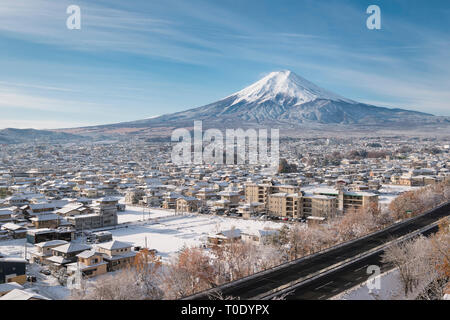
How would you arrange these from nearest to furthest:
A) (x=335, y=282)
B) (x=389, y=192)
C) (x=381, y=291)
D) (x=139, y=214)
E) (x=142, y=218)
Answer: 1. (x=381, y=291)
2. (x=335, y=282)
3. (x=142, y=218)
4. (x=139, y=214)
5. (x=389, y=192)

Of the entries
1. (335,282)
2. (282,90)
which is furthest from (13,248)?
(282,90)

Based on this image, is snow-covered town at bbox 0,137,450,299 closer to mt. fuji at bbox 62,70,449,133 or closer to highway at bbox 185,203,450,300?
highway at bbox 185,203,450,300

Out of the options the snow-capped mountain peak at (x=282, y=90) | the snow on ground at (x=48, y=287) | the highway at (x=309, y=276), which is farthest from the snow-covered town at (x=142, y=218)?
the snow-capped mountain peak at (x=282, y=90)

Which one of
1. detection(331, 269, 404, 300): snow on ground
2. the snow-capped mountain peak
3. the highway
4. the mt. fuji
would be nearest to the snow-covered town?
the highway

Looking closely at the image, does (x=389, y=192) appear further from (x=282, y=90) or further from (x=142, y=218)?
(x=282, y=90)
